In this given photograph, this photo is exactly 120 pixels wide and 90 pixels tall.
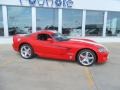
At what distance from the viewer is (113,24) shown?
15203 millimetres

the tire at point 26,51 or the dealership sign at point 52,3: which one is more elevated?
the dealership sign at point 52,3

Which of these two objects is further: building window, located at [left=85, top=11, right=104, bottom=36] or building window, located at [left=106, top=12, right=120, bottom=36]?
building window, located at [left=106, top=12, right=120, bottom=36]

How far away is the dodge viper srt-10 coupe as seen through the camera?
733 cm

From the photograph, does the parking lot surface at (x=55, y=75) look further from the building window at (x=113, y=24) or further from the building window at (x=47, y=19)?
the building window at (x=113, y=24)

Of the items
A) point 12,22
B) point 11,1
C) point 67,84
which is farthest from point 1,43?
point 67,84

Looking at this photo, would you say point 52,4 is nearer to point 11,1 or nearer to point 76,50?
A: point 11,1

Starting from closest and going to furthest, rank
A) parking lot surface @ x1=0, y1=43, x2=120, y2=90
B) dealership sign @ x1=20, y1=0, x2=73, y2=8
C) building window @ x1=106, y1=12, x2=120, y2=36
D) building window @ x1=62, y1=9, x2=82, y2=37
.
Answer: parking lot surface @ x1=0, y1=43, x2=120, y2=90 → dealership sign @ x1=20, y1=0, x2=73, y2=8 → building window @ x1=62, y1=9, x2=82, y2=37 → building window @ x1=106, y1=12, x2=120, y2=36

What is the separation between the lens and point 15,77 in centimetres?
579

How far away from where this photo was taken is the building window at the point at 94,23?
566 inches

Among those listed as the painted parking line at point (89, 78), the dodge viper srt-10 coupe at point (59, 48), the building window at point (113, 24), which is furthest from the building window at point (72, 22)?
the painted parking line at point (89, 78)

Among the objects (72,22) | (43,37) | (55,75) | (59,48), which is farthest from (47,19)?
(55,75)

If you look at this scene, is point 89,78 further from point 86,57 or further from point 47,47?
point 47,47

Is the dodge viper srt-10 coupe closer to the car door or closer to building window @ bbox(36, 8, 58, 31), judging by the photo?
the car door

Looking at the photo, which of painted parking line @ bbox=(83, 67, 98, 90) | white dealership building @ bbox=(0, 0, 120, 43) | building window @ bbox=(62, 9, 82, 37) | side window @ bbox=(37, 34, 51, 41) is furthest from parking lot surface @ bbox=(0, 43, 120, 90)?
building window @ bbox=(62, 9, 82, 37)
